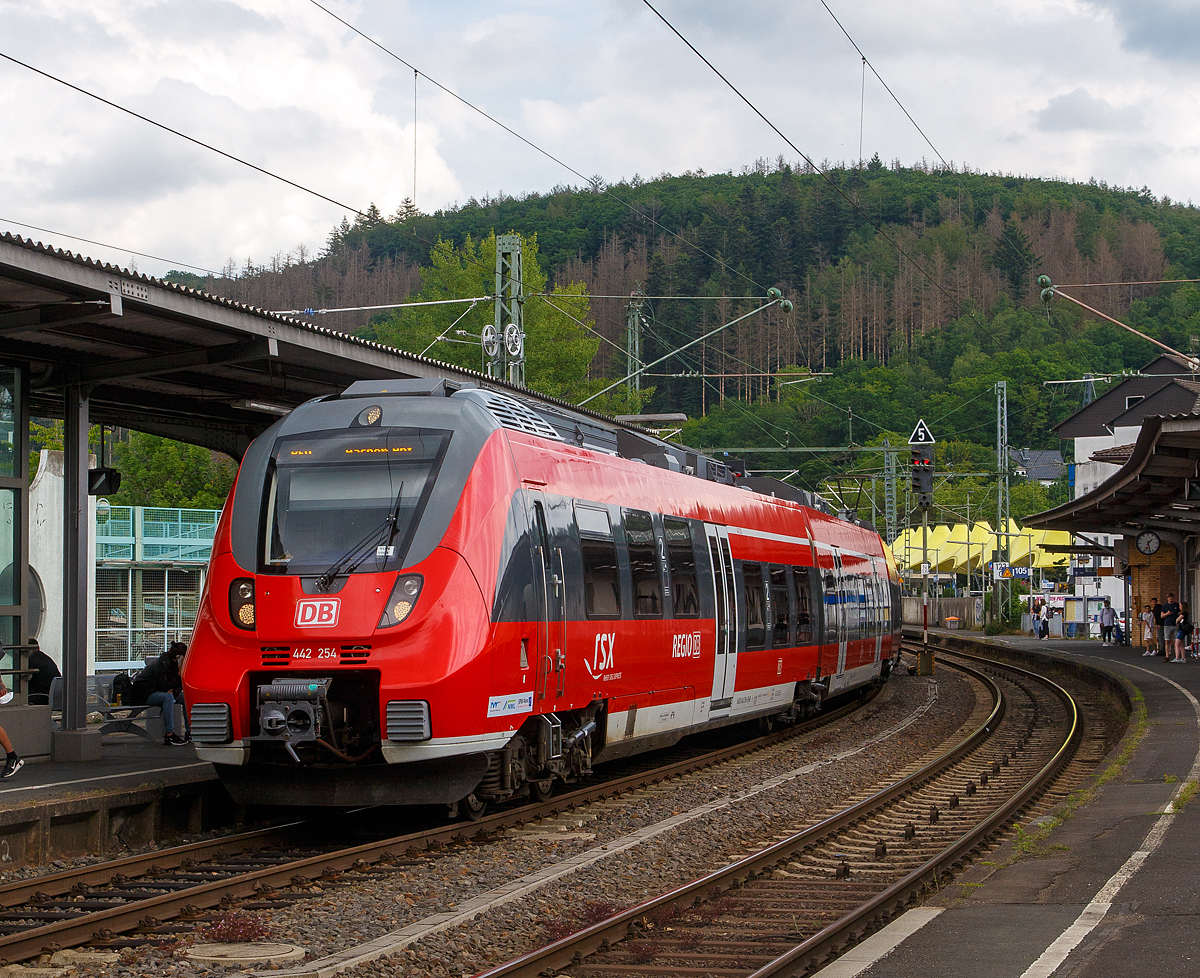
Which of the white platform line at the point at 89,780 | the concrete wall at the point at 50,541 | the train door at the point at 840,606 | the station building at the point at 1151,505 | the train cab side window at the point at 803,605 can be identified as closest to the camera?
the white platform line at the point at 89,780

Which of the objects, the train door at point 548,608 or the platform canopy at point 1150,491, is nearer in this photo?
the train door at point 548,608

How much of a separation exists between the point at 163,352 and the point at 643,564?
524cm

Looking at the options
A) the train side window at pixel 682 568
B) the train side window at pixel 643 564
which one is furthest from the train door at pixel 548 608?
the train side window at pixel 682 568

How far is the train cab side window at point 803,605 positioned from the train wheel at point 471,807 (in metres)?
9.06

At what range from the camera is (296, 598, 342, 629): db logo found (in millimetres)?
10273

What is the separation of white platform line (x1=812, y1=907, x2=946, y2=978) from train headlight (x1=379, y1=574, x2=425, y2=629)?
413cm

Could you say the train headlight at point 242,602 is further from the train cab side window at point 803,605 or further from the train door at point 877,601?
the train door at point 877,601

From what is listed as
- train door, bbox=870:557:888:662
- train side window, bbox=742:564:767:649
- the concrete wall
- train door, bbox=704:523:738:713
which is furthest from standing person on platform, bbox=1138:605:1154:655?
the concrete wall

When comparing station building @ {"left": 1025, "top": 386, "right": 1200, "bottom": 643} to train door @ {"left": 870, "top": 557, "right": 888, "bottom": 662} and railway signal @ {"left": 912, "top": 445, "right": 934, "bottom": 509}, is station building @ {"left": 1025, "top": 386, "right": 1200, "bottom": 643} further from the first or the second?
train door @ {"left": 870, "top": 557, "right": 888, "bottom": 662}

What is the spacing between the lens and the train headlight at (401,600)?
33.4ft

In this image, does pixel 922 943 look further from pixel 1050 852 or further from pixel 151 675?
pixel 151 675

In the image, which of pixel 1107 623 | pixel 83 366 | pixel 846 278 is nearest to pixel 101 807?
pixel 83 366

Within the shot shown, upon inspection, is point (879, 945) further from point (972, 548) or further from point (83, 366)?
point (972, 548)

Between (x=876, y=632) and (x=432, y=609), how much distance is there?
19170 mm
